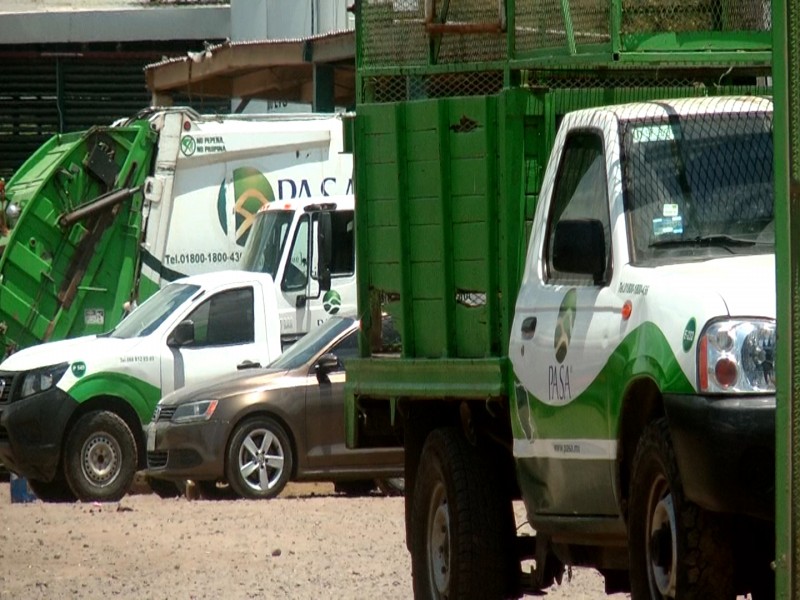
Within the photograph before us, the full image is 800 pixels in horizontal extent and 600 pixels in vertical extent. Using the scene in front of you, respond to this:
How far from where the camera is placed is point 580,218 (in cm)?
702

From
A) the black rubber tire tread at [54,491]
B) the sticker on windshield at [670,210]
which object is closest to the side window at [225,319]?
the black rubber tire tread at [54,491]

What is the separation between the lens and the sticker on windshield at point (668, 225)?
22.1 ft

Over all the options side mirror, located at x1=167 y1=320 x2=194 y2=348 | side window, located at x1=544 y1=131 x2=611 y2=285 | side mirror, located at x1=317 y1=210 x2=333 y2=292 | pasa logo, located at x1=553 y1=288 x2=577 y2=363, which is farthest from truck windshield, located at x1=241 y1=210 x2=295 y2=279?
pasa logo, located at x1=553 y1=288 x2=577 y2=363

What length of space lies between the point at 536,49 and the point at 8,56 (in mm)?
22668

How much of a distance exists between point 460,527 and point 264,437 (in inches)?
293

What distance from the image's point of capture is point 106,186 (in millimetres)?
18953

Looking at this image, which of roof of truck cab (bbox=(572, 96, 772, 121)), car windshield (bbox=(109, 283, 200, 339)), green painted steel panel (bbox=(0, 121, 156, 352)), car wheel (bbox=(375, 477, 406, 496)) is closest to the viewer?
roof of truck cab (bbox=(572, 96, 772, 121))

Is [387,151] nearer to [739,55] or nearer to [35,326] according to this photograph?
[739,55]

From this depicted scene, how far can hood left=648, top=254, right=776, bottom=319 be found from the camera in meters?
5.72

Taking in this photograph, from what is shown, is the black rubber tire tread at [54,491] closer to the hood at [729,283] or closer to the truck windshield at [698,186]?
the truck windshield at [698,186]

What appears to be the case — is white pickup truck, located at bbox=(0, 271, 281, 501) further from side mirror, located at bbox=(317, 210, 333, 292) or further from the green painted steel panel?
the green painted steel panel

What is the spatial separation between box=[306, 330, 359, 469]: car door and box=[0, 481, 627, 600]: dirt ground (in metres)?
0.63

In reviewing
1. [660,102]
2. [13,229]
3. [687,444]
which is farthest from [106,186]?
[687,444]

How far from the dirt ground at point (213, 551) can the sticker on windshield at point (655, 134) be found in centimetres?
360
